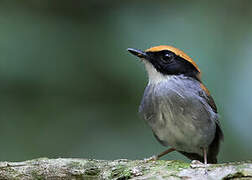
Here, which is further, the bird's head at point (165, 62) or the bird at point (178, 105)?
the bird's head at point (165, 62)

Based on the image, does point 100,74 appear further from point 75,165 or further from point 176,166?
point 176,166

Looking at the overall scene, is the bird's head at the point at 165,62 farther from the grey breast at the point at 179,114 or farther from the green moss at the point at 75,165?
the green moss at the point at 75,165

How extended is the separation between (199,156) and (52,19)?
9.63 feet

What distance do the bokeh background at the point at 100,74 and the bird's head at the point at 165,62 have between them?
44 centimetres

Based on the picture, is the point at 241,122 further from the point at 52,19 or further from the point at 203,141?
the point at 52,19

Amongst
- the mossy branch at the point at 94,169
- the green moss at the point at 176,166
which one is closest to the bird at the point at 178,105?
the mossy branch at the point at 94,169

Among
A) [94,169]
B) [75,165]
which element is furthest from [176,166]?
[75,165]

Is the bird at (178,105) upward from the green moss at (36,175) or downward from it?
upward

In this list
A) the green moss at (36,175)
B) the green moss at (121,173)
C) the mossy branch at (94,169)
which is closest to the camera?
the mossy branch at (94,169)

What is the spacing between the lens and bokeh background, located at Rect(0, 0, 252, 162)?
224 inches

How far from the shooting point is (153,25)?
6227mm

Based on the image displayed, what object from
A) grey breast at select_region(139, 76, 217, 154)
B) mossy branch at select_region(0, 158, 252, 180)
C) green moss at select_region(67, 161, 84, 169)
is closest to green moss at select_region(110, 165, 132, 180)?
mossy branch at select_region(0, 158, 252, 180)

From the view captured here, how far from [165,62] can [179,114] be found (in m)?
0.70

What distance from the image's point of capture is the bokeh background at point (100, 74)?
5.69 m
